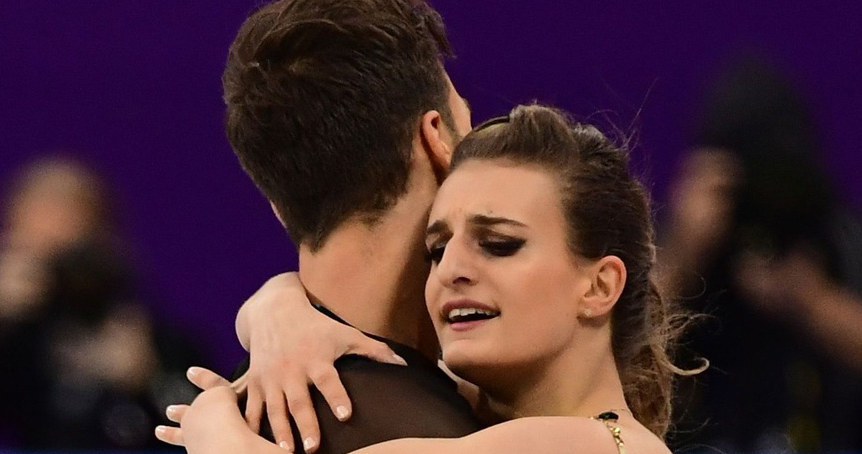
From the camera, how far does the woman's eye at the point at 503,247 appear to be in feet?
6.33

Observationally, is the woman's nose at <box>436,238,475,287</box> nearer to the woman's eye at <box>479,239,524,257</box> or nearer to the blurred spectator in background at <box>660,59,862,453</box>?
the woman's eye at <box>479,239,524,257</box>

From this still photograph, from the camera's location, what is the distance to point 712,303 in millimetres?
3705

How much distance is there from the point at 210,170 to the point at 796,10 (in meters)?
1.90

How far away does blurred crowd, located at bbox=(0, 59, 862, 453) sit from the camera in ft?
12.1

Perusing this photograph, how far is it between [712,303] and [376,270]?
6.22ft

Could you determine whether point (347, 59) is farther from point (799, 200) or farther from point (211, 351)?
point (211, 351)

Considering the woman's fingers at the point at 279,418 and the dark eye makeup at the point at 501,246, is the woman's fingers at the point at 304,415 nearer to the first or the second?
the woman's fingers at the point at 279,418

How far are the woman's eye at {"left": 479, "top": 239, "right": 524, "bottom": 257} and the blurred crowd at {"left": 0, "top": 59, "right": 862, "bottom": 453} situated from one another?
5.15ft

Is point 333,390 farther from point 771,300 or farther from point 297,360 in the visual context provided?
point 771,300

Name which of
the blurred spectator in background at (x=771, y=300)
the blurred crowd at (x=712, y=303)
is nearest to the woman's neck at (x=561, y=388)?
the blurred crowd at (x=712, y=303)

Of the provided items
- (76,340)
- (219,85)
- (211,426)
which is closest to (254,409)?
(211,426)

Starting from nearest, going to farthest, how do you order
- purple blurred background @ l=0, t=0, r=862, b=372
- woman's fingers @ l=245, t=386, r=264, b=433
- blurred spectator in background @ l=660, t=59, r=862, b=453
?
woman's fingers @ l=245, t=386, r=264, b=433 → blurred spectator in background @ l=660, t=59, r=862, b=453 → purple blurred background @ l=0, t=0, r=862, b=372

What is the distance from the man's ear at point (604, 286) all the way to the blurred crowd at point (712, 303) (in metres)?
1.46

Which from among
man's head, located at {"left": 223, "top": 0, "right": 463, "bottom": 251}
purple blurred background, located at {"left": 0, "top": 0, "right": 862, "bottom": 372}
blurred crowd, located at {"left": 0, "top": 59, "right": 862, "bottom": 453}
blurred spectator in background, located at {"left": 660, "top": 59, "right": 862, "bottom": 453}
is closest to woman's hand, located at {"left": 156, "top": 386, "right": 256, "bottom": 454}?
man's head, located at {"left": 223, "top": 0, "right": 463, "bottom": 251}
